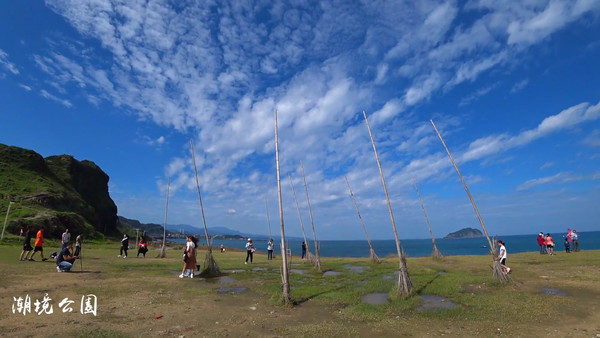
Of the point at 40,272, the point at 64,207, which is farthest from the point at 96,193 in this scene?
the point at 40,272

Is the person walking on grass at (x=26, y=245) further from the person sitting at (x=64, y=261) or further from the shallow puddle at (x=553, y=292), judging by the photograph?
the shallow puddle at (x=553, y=292)

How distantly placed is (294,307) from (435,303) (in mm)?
5153

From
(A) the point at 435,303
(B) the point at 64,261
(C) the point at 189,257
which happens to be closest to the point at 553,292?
(A) the point at 435,303

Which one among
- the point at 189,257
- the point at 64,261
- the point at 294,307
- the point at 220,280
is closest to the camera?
the point at 294,307

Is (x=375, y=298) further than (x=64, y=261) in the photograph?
No

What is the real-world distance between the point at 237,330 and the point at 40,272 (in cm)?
1274

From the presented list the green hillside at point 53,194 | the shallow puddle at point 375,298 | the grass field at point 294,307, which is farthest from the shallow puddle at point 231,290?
the green hillside at point 53,194

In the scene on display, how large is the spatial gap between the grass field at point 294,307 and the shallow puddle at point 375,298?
0.18 metres

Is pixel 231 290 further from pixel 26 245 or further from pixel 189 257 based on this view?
pixel 26 245

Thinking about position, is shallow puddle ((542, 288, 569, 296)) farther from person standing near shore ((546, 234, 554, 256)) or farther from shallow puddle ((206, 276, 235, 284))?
person standing near shore ((546, 234, 554, 256))

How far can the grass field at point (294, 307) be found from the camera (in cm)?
859

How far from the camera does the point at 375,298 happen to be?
12797 millimetres

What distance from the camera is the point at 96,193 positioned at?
84938mm

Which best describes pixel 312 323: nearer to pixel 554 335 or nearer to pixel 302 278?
pixel 554 335
